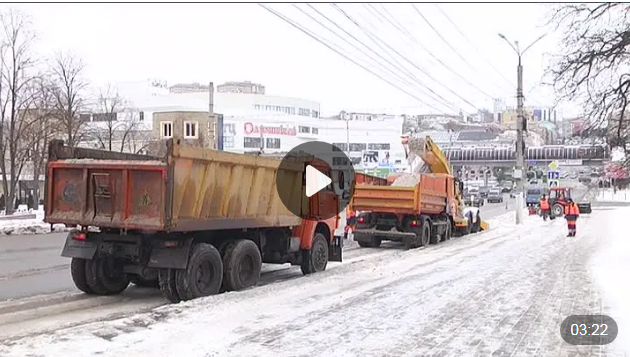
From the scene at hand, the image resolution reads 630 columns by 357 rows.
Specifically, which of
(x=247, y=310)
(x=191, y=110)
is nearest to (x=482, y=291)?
(x=247, y=310)

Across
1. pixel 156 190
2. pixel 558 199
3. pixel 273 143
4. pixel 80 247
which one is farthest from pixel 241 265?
pixel 273 143

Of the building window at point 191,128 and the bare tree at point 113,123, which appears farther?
the building window at point 191,128

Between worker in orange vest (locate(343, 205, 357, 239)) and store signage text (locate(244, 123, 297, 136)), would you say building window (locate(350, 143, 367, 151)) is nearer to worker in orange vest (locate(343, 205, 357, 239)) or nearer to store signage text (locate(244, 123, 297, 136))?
store signage text (locate(244, 123, 297, 136))

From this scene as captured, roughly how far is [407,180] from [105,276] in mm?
11106

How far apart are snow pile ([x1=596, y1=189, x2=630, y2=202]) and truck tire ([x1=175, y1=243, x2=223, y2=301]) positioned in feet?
223

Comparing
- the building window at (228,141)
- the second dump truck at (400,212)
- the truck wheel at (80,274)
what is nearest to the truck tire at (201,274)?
the truck wheel at (80,274)

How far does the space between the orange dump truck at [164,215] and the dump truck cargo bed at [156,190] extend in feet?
0.05

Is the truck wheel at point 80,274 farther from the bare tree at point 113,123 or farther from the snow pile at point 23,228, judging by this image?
the bare tree at point 113,123

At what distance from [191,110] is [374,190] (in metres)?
70.2

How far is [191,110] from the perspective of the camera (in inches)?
3383

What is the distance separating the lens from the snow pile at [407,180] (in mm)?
18978

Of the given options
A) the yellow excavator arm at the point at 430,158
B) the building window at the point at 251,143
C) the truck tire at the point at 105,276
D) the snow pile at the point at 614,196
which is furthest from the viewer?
the building window at the point at 251,143

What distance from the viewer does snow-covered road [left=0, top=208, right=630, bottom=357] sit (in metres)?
6.55
